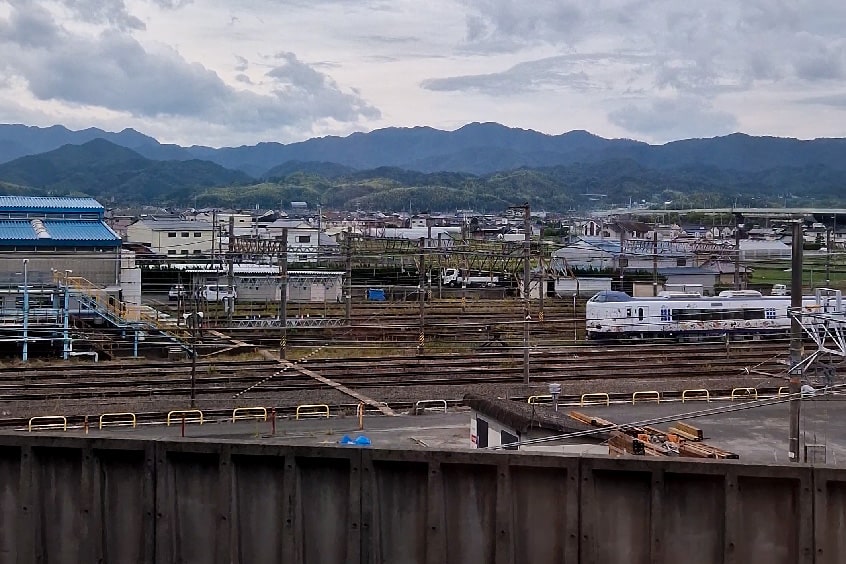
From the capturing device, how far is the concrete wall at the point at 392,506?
539 centimetres

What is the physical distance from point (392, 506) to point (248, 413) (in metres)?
9.76

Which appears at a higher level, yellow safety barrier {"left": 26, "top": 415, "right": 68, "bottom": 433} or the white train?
the white train

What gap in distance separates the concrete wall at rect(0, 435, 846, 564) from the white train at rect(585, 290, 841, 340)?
64.0ft

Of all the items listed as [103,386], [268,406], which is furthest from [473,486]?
[103,386]

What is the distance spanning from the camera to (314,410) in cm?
1525

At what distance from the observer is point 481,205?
115750 millimetres

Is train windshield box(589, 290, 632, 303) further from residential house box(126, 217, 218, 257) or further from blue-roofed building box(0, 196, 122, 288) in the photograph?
residential house box(126, 217, 218, 257)

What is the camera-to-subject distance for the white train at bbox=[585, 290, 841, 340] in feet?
81.4

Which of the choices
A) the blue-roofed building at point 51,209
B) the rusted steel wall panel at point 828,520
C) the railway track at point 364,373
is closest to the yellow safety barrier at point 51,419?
the railway track at point 364,373

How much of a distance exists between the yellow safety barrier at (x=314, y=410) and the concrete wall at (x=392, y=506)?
345 inches

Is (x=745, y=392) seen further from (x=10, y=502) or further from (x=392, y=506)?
(x=10, y=502)

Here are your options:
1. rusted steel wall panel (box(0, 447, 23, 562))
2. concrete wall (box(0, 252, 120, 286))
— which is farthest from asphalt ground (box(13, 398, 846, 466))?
concrete wall (box(0, 252, 120, 286))

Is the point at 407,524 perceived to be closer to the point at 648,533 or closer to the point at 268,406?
the point at 648,533

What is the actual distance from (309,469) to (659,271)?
33.7m
